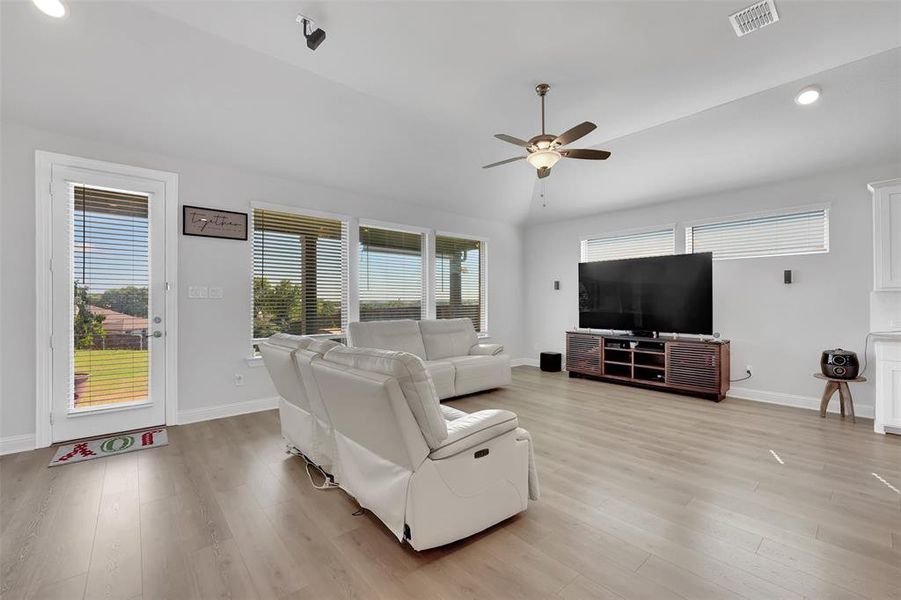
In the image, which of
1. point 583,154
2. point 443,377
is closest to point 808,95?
point 583,154

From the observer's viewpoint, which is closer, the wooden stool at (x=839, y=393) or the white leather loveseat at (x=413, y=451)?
the white leather loveseat at (x=413, y=451)

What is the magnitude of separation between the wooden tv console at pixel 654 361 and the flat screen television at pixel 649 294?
0.22m

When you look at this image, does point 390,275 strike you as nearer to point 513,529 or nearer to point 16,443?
point 16,443

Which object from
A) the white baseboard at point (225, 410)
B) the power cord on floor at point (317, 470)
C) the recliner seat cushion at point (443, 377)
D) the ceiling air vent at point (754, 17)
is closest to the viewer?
the ceiling air vent at point (754, 17)

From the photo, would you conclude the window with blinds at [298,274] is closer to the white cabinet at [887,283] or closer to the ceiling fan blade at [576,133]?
the ceiling fan blade at [576,133]

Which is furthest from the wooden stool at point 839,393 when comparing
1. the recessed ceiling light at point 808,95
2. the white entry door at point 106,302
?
the white entry door at point 106,302

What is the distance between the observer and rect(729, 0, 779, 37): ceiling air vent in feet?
8.36

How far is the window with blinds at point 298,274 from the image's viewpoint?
4.59 m

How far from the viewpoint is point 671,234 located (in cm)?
582

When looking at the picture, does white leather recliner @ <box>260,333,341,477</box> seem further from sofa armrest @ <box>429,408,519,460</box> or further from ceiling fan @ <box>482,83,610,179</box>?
ceiling fan @ <box>482,83,610,179</box>

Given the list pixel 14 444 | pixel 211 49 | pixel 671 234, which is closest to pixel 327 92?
pixel 211 49

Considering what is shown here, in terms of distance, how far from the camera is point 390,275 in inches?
230

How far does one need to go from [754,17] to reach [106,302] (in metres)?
5.87

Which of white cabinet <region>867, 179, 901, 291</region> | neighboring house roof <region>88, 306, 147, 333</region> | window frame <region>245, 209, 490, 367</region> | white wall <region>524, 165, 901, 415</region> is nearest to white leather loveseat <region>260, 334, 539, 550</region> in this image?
neighboring house roof <region>88, 306, 147, 333</region>
